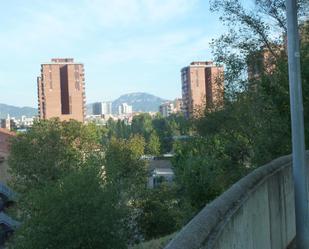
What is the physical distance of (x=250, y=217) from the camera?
5.66m

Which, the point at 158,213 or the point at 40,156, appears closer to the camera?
the point at 158,213

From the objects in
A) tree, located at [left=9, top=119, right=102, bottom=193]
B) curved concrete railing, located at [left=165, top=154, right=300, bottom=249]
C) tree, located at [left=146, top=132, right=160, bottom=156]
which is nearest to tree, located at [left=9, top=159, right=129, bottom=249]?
curved concrete railing, located at [left=165, top=154, right=300, bottom=249]

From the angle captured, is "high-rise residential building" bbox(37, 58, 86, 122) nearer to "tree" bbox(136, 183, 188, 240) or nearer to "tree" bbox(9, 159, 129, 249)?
"tree" bbox(136, 183, 188, 240)

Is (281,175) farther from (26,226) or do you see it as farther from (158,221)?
(158,221)

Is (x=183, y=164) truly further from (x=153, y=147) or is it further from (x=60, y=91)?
(x=60, y=91)

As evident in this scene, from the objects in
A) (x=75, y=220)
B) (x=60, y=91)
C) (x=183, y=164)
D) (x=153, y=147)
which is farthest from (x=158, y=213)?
(x=60, y=91)

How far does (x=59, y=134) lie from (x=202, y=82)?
7656 cm

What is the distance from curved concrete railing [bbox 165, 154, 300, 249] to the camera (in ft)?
13.0

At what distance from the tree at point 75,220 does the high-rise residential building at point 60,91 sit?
99.7 metres

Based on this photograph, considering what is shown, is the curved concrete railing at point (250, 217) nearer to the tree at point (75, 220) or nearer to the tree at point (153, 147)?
the tree at point (75, 220)

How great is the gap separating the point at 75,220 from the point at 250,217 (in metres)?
8.88

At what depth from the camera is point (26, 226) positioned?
15.2 metres

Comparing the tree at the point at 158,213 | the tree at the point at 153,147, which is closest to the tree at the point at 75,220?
the tree at the point at 158,213

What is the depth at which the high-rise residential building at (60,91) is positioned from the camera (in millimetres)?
115656
